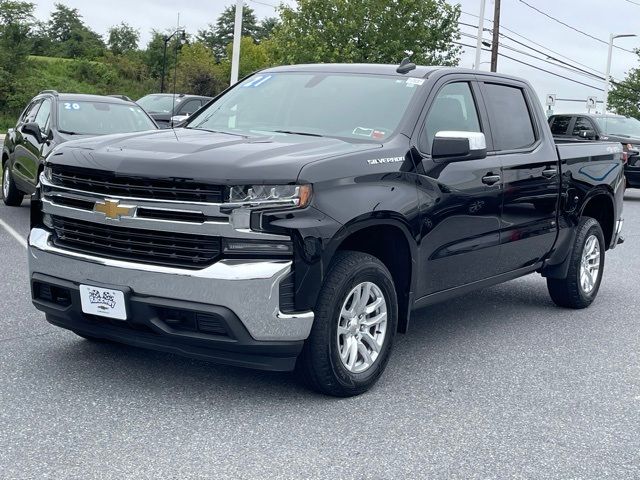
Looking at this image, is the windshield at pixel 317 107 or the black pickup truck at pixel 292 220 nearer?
the black pickup truck at pixel 292 220

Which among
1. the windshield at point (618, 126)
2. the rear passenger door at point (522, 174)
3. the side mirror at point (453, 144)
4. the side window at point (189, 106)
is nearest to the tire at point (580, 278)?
the rear passenger door at point (522, 174)

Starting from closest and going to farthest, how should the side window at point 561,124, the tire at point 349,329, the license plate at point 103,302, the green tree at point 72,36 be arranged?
the license plate at point 103,302 → the tire at point 349,329 → the side window at point 561,124 → the green tree at point 72,36

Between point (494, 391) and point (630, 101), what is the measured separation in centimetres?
6336

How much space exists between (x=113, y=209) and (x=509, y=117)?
3253 millimetres

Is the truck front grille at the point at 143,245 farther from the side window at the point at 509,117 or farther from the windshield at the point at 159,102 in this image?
the windshield at the point at 159,102

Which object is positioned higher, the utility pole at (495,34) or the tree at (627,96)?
the utility pole at (495,34)

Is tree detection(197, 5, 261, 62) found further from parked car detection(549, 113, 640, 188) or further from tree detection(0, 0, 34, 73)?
parked car detection(549, 113, 640, 188)

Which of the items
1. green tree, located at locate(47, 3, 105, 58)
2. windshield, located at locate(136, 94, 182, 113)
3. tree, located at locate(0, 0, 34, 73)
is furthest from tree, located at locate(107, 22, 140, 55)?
windshield, located at locate(136, 94, 182, 113)

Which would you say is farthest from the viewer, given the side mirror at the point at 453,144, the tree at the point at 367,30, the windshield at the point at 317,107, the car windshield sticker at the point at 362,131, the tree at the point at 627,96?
the tree at the point at 627,96

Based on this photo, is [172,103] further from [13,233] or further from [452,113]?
[452,113]

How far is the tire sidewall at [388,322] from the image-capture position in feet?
15.3

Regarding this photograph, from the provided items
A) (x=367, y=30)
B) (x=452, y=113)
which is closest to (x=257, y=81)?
(x=452, y=113)

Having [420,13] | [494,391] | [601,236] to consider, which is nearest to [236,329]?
[494,391]

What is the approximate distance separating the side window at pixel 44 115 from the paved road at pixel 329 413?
229 inches
